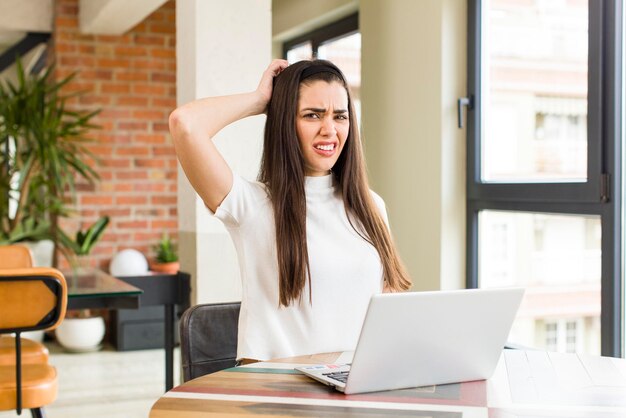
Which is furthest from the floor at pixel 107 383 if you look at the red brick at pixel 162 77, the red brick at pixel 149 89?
the red brick at pixel 162 77

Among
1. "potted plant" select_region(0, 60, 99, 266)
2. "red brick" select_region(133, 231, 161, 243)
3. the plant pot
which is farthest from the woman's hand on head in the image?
"red brick" select_region(133, 231, 161, 243)

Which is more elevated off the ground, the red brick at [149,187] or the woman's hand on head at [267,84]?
the woman's hand on head at [267,84]

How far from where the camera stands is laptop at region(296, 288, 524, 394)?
1.40 metres

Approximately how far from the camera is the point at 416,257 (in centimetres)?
373

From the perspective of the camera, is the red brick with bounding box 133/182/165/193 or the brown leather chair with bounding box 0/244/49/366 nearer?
the brown leather chair with bounding box 0/244/49/366

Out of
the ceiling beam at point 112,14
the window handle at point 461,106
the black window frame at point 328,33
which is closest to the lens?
the window handle at point 461,106

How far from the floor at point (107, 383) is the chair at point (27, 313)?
147 centimetres

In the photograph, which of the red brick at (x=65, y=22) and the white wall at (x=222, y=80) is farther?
the red brick at (x=65, y=22)

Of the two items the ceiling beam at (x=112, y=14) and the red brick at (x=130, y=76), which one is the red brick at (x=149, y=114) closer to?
the red brick at (x=130, y=76)

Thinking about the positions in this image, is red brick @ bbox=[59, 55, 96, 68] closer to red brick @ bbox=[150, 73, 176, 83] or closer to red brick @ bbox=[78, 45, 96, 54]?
red brick @ bbox=[78, 45, 96, 54]

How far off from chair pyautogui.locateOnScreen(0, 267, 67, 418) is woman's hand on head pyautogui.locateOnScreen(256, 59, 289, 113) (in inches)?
42.1

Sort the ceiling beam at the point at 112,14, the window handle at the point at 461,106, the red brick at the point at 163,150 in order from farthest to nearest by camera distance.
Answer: the red brick at the point at 163,150 → the ceiling beam at the point at 112,14 → the window handle at the point at 461,106

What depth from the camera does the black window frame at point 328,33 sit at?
15.3 ft

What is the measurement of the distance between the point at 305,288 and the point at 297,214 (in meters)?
0.18
